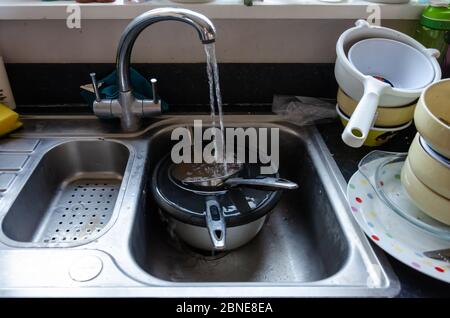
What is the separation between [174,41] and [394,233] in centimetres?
65

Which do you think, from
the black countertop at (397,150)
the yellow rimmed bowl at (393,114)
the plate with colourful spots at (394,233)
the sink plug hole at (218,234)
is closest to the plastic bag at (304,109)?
the black countertop at (397,150)

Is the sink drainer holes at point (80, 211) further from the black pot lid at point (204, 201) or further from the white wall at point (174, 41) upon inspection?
the white wall at point (174, 41)

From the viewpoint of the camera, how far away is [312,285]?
571 millimetres

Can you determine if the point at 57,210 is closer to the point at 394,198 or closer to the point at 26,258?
the point at 26,258

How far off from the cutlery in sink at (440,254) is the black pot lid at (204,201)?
279 millimetres

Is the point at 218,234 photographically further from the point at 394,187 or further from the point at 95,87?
the point at 95,87

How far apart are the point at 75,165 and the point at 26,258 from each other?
36 cm

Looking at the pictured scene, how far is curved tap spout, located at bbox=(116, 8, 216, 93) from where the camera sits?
70 centimetres

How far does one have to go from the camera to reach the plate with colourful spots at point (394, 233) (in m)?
0.58

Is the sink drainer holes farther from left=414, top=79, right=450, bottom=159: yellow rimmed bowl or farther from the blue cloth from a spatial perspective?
left=414, top=79, right=450, bottom=159: yellow rimmed bowl

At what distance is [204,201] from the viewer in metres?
0.77
